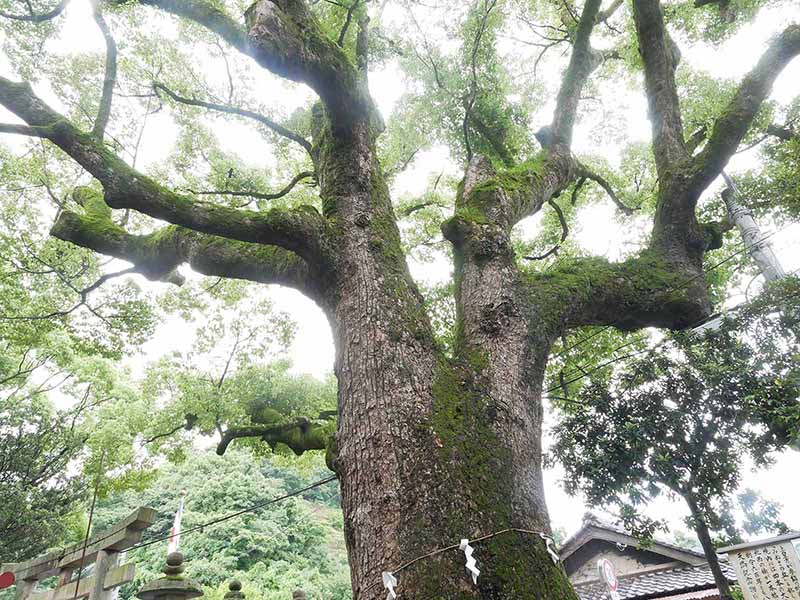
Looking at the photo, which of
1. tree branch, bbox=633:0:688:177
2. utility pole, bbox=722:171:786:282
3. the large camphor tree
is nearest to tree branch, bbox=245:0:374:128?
the large camphor tree

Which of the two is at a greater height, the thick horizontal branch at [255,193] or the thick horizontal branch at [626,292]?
the thick horizontal branch at [255,193]

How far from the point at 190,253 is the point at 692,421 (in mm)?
4404

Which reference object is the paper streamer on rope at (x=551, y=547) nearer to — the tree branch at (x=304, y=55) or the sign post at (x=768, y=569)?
the tree branch at (x=304, y=55)

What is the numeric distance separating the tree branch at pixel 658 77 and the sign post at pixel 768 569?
3935mm

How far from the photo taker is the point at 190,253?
12.0 ft

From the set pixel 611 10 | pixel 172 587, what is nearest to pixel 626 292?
pixel 172 587

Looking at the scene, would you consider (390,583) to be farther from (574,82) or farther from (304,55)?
(574,82)

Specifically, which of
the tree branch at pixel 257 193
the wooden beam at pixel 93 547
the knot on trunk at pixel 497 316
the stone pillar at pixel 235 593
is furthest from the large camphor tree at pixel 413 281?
the stone pillar at pixel 235 593

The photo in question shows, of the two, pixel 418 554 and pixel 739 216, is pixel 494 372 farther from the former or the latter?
pixel 739 216

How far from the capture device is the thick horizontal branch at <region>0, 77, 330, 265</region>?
3.04m

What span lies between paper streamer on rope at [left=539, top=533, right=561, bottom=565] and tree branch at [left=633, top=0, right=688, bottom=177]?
3.59 meters

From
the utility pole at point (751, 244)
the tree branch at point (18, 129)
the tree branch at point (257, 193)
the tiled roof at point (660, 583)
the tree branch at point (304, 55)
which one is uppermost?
the tree branch at point (257, 193)

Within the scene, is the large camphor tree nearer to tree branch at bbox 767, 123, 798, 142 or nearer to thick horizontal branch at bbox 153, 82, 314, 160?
thick horizontal branch at bbox 153, 82, 314, 160

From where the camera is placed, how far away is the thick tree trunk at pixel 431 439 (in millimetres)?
2008
